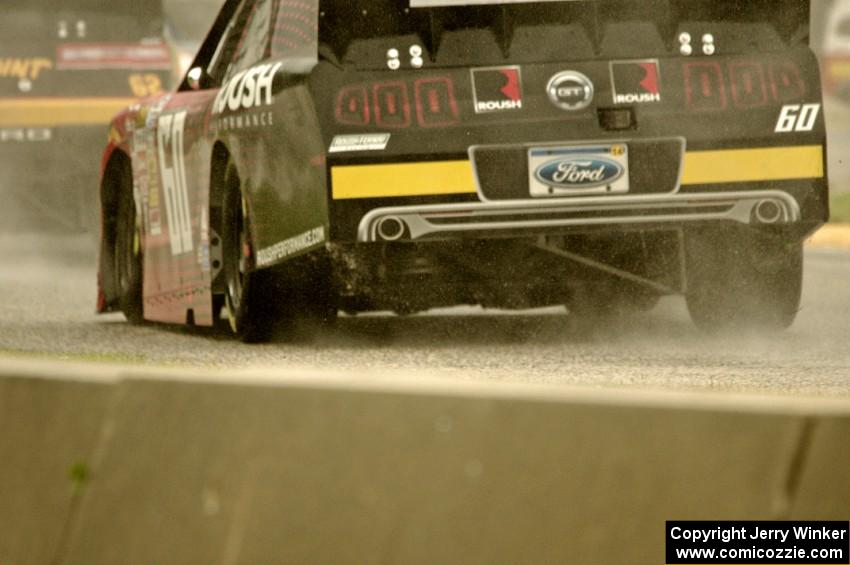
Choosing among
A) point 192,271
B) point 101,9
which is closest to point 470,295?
point 192,271

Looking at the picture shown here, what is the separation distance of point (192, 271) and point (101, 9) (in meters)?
9.78

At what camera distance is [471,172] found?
8938 mm

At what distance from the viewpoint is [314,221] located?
8984 mm

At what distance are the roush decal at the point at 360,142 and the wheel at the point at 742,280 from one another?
141 cm

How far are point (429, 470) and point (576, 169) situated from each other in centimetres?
497

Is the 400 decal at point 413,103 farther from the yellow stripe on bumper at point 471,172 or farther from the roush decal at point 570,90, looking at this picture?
the roush decal at point 570,90

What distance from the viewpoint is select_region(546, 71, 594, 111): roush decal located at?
8945 mm

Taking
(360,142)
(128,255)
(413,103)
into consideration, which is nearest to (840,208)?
(128,255)

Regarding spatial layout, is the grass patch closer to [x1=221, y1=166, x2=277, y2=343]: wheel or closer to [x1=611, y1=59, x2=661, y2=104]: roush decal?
[x1=221, y1=166, x2=277, y2=343]: wheel

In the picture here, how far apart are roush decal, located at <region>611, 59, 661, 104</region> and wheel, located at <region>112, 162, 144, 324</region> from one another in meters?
3.64

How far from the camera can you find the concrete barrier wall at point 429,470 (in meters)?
3.85

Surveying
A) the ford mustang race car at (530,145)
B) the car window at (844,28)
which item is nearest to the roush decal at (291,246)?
the ford mustang race car at (530,145)

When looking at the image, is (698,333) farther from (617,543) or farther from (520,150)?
(617,543)

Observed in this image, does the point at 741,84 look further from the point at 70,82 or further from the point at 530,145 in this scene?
the point at 70,82
